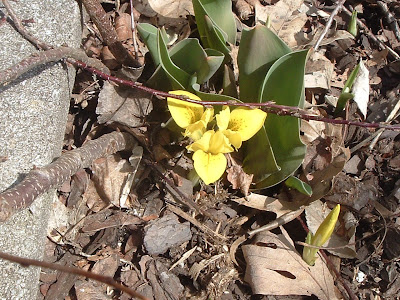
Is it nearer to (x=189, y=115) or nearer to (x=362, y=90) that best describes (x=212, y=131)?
(x=189, y=115)

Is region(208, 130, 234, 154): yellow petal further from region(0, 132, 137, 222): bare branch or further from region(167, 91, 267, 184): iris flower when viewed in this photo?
region(0, 132, 137, 222): bare branch

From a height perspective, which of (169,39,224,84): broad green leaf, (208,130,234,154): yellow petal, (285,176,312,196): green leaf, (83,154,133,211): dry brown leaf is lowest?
(285,176,312,196): green leaf

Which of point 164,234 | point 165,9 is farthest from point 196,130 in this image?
point 165,9

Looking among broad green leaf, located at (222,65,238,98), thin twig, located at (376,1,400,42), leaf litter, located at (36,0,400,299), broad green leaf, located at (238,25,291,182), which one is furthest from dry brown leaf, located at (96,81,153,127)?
thin twig, located at (376,1,400,42)

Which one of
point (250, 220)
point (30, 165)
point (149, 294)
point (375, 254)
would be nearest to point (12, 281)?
point (30, 165)

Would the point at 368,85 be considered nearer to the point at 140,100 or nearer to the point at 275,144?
the point at 275,144

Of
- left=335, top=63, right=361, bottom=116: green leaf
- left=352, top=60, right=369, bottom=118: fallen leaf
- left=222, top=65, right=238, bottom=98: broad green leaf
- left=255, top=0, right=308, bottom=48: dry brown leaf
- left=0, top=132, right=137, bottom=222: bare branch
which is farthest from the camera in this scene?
left=255, top=0, right=308, bottom=48: dry brown leaf

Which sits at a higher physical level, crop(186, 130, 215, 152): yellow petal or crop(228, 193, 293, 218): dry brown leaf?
crop(186, 130, 215, 152): yellow petal
